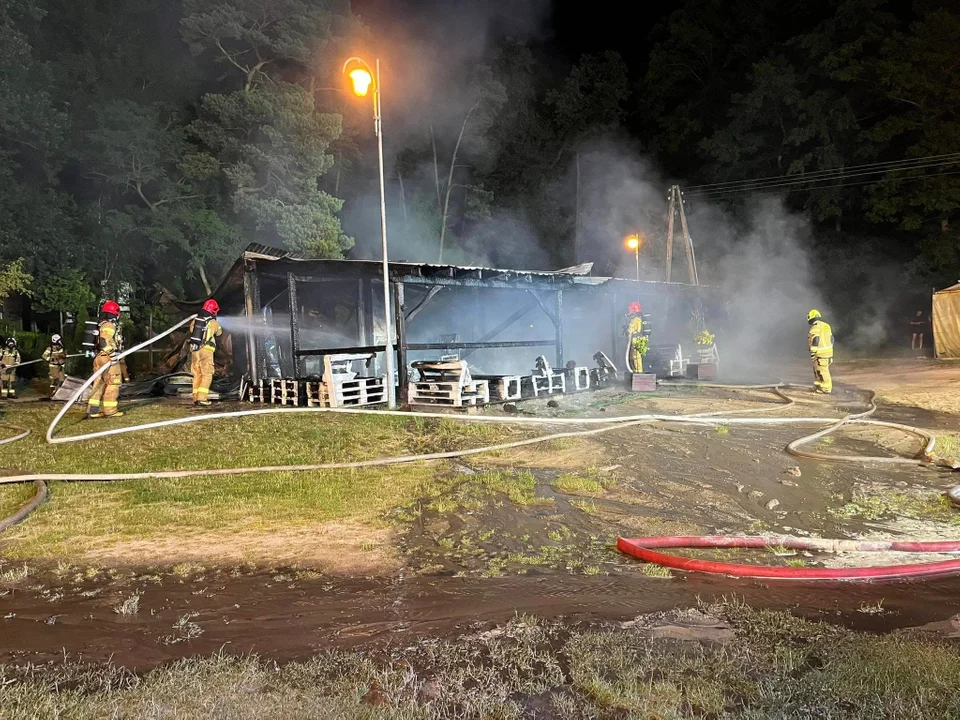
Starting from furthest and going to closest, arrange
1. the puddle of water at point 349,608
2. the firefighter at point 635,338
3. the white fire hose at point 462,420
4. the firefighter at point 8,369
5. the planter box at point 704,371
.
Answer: the planter box at point 704,371, the firefighter at point 8,369, the firefighter at point 635,338, the white fire hose at point 462,420, the puddle of water at point 349,608

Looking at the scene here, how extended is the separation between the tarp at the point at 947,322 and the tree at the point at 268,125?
70.1ft

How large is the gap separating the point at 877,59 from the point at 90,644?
3520 cm

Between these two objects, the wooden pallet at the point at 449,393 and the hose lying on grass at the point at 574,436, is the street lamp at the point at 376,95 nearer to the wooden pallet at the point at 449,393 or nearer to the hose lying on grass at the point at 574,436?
the wooden pallet at the point at 449,393

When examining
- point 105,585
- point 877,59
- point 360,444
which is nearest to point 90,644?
point 105,585

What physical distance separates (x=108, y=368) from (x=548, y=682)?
9909mm

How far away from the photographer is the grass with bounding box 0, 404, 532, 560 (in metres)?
4.73

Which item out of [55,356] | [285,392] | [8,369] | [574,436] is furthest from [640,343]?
[8,369]

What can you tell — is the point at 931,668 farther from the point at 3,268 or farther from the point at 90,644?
the point at 3,268

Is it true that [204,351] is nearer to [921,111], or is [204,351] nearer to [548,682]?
[548,682]

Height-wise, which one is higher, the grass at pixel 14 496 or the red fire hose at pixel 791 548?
the grass at pixel 14 496

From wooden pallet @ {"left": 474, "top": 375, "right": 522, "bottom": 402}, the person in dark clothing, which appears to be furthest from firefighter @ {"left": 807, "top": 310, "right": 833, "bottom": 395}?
the person in dark clothing

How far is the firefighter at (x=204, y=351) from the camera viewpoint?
1024 cm

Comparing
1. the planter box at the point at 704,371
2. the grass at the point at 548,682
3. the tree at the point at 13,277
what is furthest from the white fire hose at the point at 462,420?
the tree at the point at 13,277

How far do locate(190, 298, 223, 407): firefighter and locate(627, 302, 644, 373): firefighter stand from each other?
8987 millimetres
